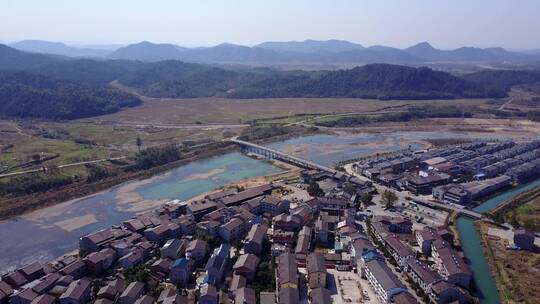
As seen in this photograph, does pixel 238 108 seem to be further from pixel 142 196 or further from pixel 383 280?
pixel 383 280

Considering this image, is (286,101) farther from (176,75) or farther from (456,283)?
A: (456,283)

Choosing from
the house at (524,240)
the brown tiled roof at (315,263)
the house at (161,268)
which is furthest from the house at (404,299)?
the house at (161,268)

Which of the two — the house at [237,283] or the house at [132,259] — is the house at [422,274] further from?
the house at [132,259]

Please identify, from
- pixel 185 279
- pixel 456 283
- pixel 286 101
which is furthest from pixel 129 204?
pixel 286 101

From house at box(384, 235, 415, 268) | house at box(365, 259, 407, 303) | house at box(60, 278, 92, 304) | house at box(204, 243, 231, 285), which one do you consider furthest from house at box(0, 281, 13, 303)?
house at box(384, 235, 415, 268)

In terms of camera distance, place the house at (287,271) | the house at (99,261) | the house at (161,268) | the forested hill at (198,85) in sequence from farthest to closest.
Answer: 1. the forested hill at (198,85)
2. the house at (99,261)
3. the house at (161,268)
4. the house at (287,271)

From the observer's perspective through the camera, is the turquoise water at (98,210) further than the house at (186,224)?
Yes
